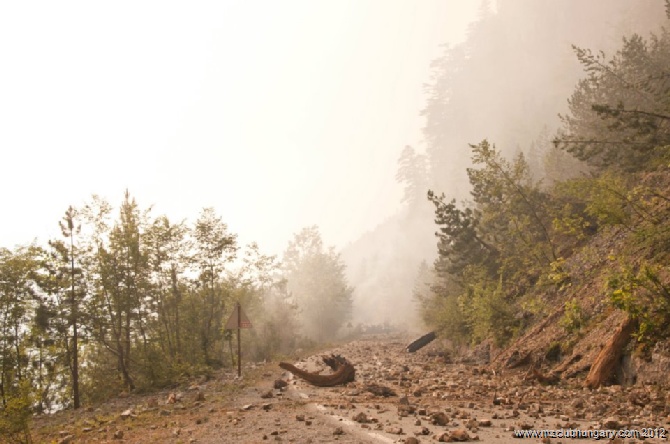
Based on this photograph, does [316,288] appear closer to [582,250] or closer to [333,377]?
[333,377]

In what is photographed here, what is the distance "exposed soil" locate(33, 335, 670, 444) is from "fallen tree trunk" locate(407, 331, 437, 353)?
732 inches

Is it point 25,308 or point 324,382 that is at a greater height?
point 25,308

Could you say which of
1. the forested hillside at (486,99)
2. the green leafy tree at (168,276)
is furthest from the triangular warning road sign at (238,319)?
the forested hillside at (486,99)

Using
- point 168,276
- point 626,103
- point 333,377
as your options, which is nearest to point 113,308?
point 168,276

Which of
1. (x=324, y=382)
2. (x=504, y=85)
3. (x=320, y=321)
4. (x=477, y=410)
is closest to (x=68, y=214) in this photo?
(x=324, y=382)

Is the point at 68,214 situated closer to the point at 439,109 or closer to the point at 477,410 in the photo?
the point at 477,410

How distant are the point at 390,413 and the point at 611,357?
23.3 feet

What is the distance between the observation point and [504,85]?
130 meters

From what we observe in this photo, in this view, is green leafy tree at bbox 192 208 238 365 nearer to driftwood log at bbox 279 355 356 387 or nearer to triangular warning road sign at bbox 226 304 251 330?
triangular warning road sign at bbox 226 304 251 330

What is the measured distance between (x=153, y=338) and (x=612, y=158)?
33.4m

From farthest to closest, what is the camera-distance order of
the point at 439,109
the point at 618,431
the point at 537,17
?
the point at 537,17
the point at 439,109
the point at 618,431

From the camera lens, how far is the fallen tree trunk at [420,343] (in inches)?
1511

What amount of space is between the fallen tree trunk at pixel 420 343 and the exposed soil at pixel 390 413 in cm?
1860

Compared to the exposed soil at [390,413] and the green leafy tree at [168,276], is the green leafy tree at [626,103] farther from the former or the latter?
the green leafy tree at [168,276]
